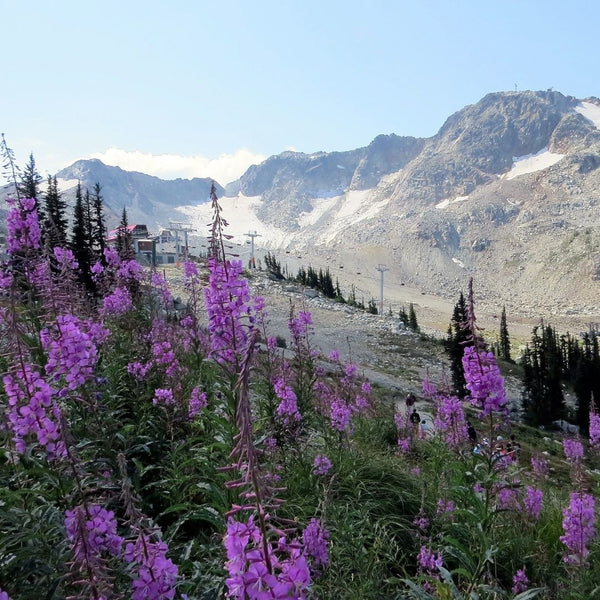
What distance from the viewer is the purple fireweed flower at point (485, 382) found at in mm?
4746

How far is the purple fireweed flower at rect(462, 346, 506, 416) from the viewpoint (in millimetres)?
4746

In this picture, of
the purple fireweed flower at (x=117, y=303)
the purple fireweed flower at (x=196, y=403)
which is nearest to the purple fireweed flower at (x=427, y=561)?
the purple fireweed flower at (x=196, y=403)

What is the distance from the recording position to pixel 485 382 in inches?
189

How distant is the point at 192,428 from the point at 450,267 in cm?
17809

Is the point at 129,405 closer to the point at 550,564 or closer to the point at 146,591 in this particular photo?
the point at 146,591

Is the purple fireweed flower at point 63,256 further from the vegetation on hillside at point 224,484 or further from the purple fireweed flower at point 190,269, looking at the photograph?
the purple fireweed flower at point 190,269

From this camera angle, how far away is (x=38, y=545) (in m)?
3.31

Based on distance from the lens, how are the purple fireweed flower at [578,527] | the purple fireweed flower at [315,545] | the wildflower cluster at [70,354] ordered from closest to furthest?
1. the purple fireweed flower at [315,545]
2. the wildflower cluster at [70,354]
3. the purple fireweed flower at [578,527]

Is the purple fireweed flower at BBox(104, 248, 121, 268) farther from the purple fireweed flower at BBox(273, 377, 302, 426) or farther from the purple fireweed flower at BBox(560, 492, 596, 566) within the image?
the purple fireweed flower at BBox(560, 492, 596, 566)

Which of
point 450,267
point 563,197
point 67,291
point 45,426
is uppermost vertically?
point 563,197

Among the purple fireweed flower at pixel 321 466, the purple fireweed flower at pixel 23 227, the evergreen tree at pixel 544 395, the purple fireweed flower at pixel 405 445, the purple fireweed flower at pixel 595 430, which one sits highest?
the purple fireweed flower at pixel 23 227

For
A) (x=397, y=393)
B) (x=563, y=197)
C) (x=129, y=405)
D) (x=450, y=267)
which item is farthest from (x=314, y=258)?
(x=129, y=405)

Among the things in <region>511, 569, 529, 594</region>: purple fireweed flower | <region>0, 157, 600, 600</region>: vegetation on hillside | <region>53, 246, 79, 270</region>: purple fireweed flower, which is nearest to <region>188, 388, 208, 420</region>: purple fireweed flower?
<region>0, 157, 600, 600</region>: vegetation on hillside

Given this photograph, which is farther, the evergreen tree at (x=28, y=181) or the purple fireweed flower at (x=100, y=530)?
the evergreen tree at (x=28, y=181)
